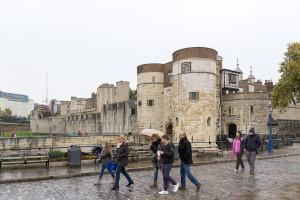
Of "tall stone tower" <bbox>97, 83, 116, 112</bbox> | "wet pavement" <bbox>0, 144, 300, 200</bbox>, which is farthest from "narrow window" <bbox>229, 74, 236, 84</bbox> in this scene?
"tall stone tower" <bbox>97, 83, 116, 112</bbox>

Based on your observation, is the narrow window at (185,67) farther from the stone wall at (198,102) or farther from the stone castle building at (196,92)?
the stone wall at (198,102)

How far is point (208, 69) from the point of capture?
88.2ft

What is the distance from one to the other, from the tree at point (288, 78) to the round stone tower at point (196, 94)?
7617 mm

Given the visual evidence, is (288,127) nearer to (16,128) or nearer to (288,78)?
(288,78)

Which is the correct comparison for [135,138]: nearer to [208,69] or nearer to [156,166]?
[208,69]

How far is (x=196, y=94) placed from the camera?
86.6 ft

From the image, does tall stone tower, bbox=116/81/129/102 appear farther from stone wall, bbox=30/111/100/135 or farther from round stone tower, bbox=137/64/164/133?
round stone tower, bbox=137/64/164/133

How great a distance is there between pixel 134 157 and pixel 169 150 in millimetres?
8045

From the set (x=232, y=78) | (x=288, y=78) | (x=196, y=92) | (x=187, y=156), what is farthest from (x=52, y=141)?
(x=232, y=78)

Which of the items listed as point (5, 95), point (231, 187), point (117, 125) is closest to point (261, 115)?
point (117, 125)

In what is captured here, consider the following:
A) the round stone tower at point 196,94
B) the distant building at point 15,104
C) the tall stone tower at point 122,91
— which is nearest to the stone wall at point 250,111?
the round stone tower at point 196,94

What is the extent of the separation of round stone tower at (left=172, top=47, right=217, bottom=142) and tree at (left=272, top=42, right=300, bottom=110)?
7617 millimetres

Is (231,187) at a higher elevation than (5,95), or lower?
lower

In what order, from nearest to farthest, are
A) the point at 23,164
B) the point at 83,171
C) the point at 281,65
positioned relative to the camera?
the point at 83,171 → the point at 23,164 → the point at 281,65
